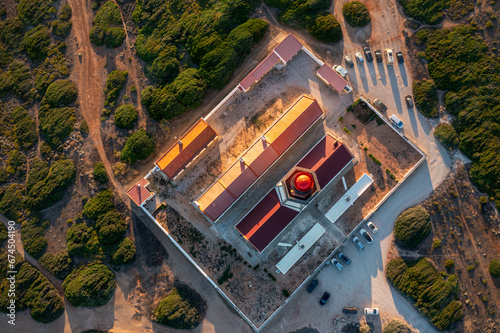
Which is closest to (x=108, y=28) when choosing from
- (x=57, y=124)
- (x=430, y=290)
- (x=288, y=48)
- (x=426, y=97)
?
(x=57, y=124)

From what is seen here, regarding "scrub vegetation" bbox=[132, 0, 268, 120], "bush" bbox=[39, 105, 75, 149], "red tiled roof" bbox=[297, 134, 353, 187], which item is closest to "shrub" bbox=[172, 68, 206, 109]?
"scrub vegetation" bbox=[132, 0, 268, 120]

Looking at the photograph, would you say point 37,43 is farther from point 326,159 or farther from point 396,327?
point 396,327

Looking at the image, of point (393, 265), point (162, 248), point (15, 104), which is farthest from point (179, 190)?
point (393, 265)

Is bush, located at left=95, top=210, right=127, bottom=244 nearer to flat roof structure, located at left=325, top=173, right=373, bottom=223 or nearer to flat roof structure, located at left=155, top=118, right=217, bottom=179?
flat roof structure, located at left=155, top=118, right=217, bottom=179

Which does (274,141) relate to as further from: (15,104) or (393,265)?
(15,104)

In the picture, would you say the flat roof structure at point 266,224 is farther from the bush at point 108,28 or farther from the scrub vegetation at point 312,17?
the bush at point 108,28

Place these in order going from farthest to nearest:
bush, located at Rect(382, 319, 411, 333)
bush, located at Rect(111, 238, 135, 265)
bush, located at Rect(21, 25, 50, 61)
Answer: bush, located at Rect(21, 25, 50, 61) < bush, located at Rect(111, 238, 135, 265) < bush, located at Rect(382, 319, 411, 333)
